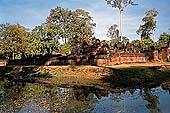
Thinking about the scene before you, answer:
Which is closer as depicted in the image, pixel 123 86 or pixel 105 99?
pixel 105 99

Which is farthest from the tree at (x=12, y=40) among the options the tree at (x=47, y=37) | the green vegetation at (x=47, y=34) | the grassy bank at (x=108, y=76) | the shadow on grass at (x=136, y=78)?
the shadow on grass at (x=136, y=78)

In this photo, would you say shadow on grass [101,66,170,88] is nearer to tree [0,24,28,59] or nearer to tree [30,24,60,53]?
tree [0,24,28,59]

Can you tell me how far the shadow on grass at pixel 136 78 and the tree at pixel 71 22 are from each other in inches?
1411

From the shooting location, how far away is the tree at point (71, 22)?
51.8 metres

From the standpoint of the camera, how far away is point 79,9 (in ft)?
178

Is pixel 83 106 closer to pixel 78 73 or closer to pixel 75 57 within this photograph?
pixel 78 73

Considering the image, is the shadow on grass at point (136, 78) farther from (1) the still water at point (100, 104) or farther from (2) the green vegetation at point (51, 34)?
→ (2) the green vegetation at point (51, 34)

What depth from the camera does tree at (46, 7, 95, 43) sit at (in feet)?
170

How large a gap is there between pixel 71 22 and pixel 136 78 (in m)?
39.8

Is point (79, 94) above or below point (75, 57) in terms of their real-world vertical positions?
below

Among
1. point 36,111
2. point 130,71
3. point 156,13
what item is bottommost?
point 36,111

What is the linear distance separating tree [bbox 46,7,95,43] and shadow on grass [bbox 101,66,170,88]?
118 ft

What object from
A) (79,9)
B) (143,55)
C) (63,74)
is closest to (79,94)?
(63,74)

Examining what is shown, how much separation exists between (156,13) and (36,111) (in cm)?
5667
